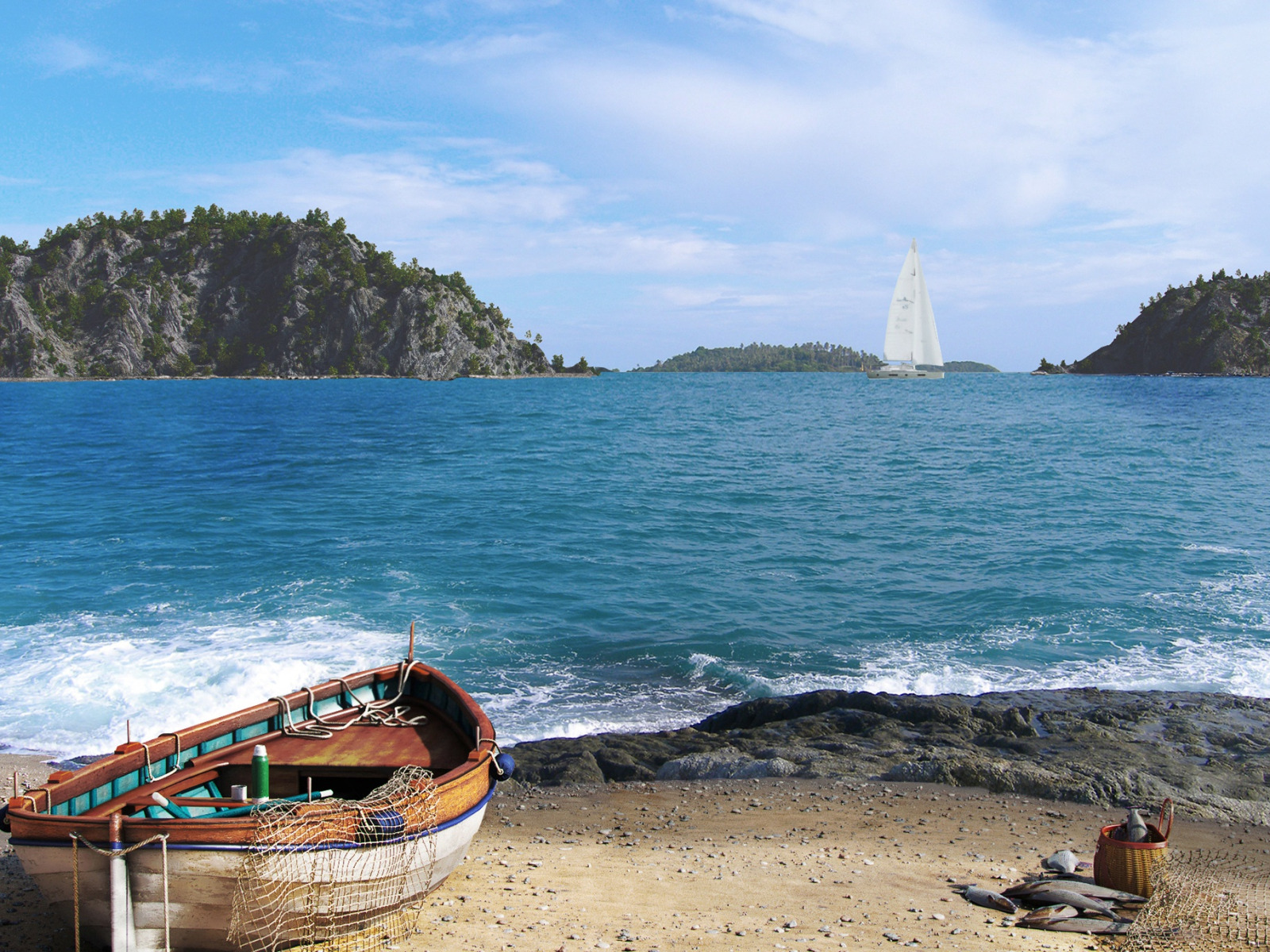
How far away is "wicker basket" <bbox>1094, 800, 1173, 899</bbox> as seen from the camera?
26.6ft

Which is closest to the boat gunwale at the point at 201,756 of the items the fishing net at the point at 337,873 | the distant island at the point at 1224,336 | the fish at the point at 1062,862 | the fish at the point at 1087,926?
the fishing net at the point at 337,873

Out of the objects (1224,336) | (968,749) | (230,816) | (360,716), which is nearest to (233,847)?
(230,816)

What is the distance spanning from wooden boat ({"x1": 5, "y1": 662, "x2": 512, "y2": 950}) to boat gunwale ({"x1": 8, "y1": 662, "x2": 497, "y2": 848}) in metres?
0.02

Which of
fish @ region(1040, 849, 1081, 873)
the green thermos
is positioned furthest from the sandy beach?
the green thermos

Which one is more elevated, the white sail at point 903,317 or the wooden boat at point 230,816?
the white sail at point 903,317

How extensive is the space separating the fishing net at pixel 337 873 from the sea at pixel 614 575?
6.18 meters

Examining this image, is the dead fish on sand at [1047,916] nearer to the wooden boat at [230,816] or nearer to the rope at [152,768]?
the wooden boat at [230,816]

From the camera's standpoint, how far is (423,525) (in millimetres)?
29922

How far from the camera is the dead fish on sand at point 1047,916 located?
7.60m

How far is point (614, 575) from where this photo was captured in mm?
23500

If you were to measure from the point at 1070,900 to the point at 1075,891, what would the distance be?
0.21 meters

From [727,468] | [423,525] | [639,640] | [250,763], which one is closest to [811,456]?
[727,468]

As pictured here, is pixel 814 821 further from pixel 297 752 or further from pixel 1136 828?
pixel 297 752

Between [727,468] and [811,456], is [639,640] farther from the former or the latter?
[811,456]
